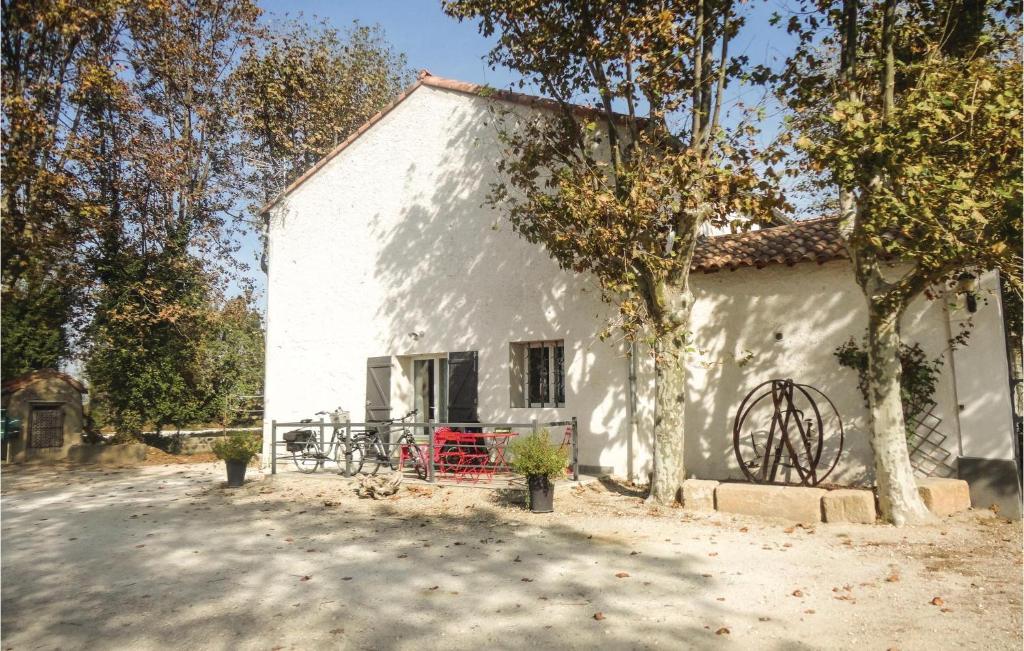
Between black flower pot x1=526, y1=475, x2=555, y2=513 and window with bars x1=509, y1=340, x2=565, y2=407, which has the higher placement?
window with bars x1=509, y1=340, x2=565, y2=407

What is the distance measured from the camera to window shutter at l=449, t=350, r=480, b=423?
11.5 m

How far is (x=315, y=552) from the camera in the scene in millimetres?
6586

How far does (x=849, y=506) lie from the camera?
7.22 metres

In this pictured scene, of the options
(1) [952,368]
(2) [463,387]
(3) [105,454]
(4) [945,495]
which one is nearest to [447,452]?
(2) [463,387]

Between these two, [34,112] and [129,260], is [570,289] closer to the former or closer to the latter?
[34,112]

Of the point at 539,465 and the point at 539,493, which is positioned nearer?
the point at 539,465

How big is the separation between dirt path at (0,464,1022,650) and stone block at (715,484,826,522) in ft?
0.57

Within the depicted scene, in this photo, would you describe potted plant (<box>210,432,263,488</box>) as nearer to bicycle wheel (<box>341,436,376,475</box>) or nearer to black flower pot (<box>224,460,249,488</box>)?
black flower pot (<box>224,460,249,488</box>)

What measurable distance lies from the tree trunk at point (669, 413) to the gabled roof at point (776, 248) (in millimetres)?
1499

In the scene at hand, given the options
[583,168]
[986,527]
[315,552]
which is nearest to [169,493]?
[315,552]

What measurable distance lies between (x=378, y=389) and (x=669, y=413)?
5.95 meters

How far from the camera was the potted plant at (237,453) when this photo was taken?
10.8 m

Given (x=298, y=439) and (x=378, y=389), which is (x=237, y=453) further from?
(x=378, y=389)

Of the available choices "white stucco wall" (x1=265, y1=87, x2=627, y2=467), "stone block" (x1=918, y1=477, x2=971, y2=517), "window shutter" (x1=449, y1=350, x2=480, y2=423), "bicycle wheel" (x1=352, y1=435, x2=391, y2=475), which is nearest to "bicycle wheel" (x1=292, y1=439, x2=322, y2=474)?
"bicycle wheel" (x1=352, y1=435, x2=391, y2=475)
